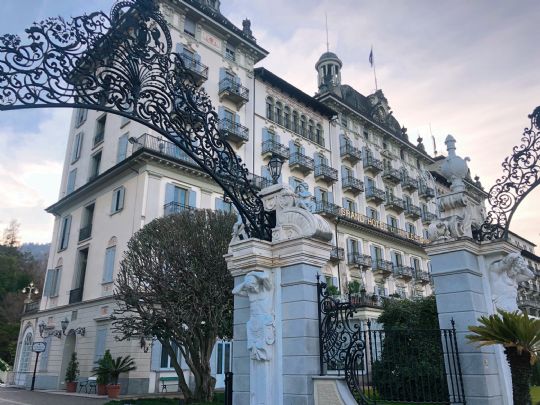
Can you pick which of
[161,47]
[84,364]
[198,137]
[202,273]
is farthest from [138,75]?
[84,364]

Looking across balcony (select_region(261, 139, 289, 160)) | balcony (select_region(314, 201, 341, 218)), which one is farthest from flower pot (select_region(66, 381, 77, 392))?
balcony (select_region(314, 201, 341, 218))

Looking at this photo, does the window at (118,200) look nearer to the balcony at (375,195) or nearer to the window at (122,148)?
the window at (122,148)

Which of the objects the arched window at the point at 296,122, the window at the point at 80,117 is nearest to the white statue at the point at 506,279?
the arched window at the point at 296,122

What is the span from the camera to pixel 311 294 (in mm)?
7004

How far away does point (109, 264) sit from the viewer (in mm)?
24797

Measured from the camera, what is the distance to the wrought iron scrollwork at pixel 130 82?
6504 millimetres

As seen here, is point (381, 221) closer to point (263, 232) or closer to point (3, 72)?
point (263, 232)

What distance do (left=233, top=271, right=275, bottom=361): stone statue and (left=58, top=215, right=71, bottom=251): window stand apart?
26.4 meters

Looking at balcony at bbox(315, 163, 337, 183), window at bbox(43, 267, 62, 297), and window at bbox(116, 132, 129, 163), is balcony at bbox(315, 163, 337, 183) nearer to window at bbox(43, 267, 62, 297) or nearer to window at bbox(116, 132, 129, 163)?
window at bbox(116, 132, 129, 163)

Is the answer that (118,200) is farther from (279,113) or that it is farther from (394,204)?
(394,204)

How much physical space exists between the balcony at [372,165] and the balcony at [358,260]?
354 inches

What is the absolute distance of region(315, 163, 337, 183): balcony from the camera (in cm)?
3572

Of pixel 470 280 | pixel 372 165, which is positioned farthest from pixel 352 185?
Answer: pixel 470 280

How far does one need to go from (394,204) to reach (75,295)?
29206 millimetres
